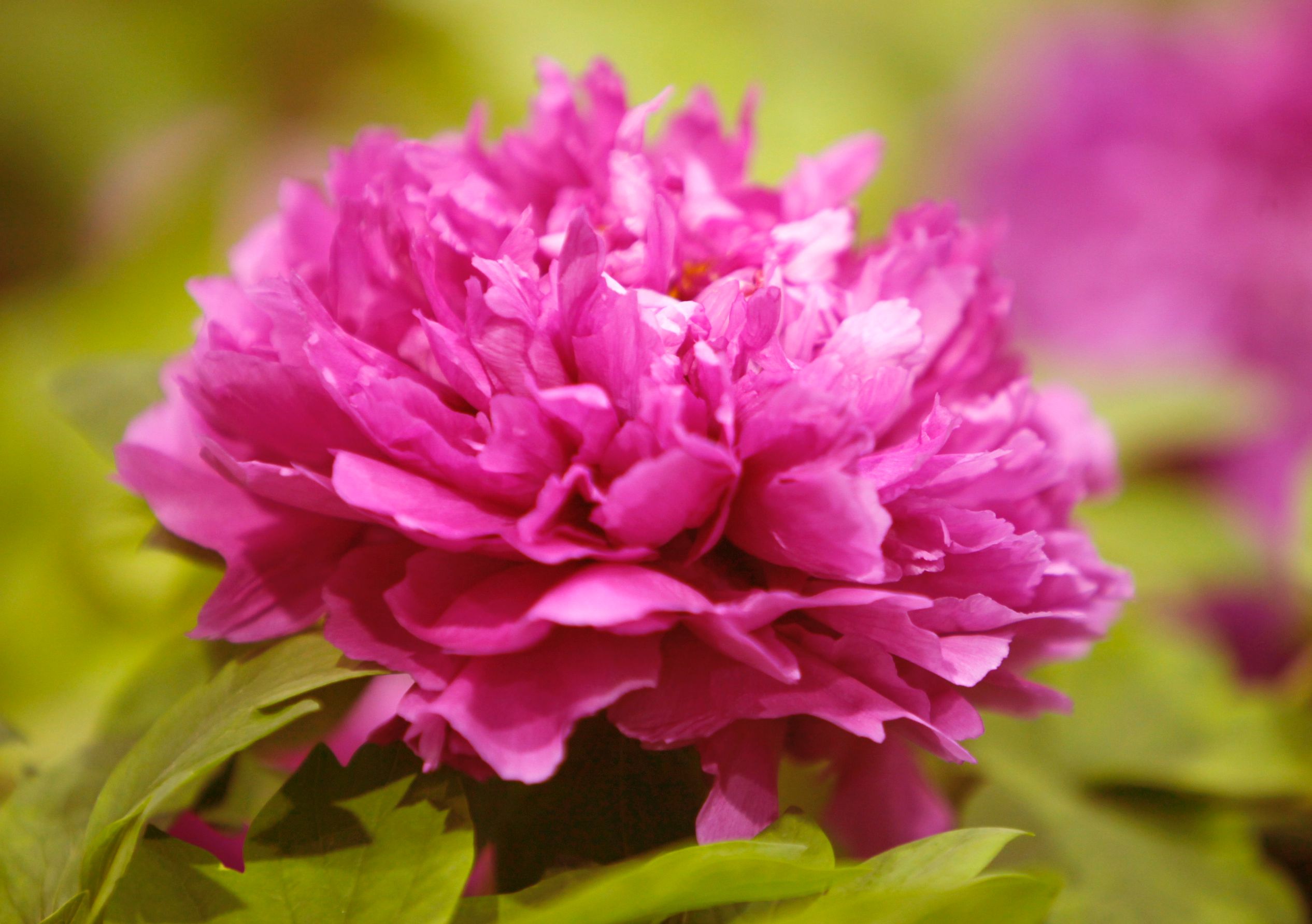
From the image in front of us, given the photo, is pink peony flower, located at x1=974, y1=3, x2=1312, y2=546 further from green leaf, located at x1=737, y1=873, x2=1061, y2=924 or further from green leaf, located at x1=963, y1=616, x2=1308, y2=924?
green leaf, located at x1=737, y1=873, x2=1061, y2=924

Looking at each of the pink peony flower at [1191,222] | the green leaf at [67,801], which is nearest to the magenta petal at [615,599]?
the green leaf at [67,801]

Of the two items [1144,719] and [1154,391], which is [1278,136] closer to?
[1154,391]

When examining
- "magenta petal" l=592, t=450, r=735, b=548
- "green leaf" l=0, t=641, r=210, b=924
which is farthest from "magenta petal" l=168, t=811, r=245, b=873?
"magenta petal" l=592, t=450, r=735, b=548

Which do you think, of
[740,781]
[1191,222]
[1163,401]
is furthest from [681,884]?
[1191,222]

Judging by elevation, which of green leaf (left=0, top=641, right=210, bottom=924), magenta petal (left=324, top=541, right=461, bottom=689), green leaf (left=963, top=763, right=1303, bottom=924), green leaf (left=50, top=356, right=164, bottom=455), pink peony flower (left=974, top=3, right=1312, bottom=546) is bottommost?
green leaf (left=0, top=641, right=210, bottom=924)

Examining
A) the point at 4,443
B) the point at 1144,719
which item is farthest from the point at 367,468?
the point at 4,443

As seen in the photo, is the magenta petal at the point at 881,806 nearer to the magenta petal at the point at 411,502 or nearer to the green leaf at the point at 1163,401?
the magenta petal at the point at 411,502

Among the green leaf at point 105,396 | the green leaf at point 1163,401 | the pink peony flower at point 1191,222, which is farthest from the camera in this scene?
the pink peony flower at point 1191,222
